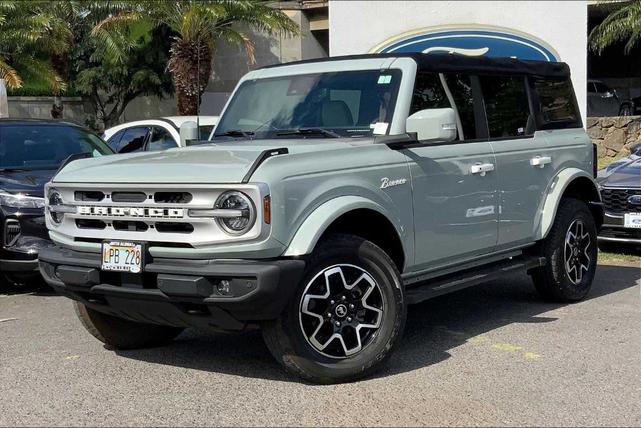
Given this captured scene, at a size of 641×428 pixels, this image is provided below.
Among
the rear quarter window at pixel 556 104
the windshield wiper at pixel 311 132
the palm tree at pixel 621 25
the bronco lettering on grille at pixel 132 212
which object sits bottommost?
the bronco lettering on grille at pixel 132 212

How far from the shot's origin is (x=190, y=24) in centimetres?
2103

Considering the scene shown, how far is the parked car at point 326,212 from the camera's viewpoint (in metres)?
4.38

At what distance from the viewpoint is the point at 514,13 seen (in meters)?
19.3

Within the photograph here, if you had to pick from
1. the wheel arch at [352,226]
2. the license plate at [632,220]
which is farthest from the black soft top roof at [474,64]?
the license plate at [632,220]

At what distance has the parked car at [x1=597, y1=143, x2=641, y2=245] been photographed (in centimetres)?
909

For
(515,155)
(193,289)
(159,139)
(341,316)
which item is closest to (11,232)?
(193,289)

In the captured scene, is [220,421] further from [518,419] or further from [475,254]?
[475,254]

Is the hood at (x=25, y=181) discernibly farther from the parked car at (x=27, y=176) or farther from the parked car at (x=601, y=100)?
the parked car at (x=601, y=100)

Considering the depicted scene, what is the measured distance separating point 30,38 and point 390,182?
1809 centimetres

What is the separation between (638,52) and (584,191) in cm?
3195

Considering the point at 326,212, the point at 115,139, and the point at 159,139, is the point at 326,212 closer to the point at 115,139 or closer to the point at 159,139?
the point at 159,139

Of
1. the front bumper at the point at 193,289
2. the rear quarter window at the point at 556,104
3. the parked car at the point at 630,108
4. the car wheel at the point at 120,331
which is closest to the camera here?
the front bumper at the point at 193,289

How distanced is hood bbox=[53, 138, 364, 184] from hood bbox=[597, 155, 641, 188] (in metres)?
5.22

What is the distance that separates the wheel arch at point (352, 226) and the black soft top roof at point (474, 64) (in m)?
1.33
